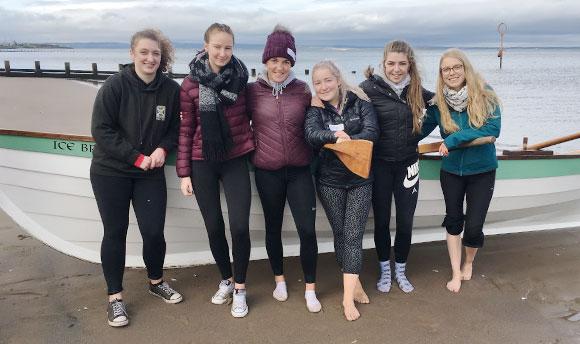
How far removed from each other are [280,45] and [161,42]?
Result: 78 cm

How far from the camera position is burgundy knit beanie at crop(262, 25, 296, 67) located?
8.68 ft

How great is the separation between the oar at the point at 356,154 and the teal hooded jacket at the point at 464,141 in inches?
26.8

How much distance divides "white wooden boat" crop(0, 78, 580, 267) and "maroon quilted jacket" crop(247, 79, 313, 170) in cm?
67

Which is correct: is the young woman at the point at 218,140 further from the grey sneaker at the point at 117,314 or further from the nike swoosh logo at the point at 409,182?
the nike swoosh logo at the point at 409,182

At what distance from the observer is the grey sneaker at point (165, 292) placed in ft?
10.5

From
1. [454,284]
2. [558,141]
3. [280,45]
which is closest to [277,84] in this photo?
[280,45]

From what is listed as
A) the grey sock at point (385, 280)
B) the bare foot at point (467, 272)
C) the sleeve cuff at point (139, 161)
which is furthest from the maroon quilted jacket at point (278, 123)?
the bare foot at point (467, 272)

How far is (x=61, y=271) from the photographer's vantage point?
3770 mm

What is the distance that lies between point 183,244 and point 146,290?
1.48 ft

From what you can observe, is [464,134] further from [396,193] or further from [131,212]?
[131,212]

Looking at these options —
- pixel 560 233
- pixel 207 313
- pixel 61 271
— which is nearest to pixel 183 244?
pixel 207 313

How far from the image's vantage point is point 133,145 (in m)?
2.71

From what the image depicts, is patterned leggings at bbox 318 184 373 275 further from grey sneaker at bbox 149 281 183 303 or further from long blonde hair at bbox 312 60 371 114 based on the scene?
grey sneaker at bbox 149 281 183 303

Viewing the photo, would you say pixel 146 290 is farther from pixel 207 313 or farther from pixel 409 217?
pixel 409 217
